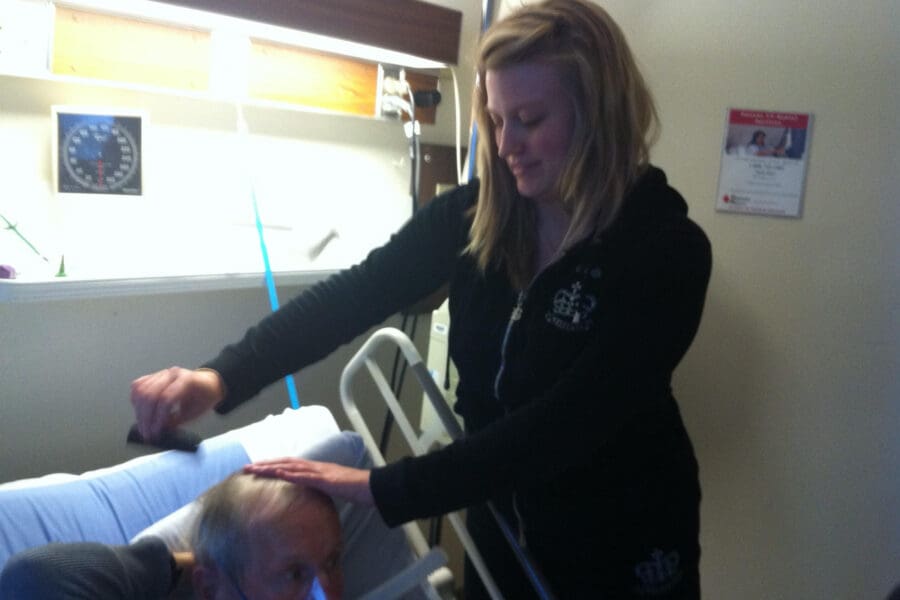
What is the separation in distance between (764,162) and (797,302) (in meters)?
0.28

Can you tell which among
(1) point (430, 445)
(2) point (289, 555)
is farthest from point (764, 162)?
(2) point (289, 555)

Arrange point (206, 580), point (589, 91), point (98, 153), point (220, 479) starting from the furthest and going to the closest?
point (98, 153)
point (220, 479)
point (206, 580)
point (589, 91)

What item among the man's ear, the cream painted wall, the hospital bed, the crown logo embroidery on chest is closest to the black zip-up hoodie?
the crown logo embroidery on chest

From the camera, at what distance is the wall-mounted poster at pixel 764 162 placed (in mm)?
1428

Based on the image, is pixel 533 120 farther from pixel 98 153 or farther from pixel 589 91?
pixel 98 153

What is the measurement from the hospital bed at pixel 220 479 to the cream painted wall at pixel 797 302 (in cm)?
68

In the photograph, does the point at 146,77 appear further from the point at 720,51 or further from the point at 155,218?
the point at 720,51

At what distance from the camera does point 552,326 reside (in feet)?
3.37

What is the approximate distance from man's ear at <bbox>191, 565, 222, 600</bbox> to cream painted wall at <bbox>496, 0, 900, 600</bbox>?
101cm

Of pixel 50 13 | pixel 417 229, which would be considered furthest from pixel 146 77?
pixel 417 229

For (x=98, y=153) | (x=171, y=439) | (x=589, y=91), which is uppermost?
(x=589, y=91)

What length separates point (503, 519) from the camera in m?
1.13

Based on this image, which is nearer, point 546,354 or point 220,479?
point 546,354

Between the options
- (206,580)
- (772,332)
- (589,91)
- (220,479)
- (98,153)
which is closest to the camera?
(589,91)
